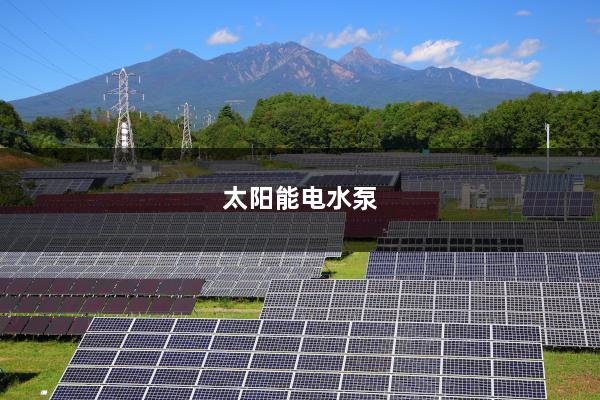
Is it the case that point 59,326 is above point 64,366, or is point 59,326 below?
above

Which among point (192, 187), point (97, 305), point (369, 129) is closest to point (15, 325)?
point (97, 305)

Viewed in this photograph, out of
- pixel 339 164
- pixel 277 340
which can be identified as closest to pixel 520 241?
pixel 277 340

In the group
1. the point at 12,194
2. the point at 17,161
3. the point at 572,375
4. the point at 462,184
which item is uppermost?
the point at 572,375

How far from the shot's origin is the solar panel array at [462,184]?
66.2m

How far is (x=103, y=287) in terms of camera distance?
32.5 meters

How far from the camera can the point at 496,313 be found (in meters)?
24.0

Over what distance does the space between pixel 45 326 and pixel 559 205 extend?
37560 millimetres

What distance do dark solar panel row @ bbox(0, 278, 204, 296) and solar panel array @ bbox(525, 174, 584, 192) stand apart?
40.6 m

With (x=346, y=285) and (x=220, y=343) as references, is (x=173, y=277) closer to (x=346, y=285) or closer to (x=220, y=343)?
(x=346, y=285)

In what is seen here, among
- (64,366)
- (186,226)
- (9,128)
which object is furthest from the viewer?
(9,128)

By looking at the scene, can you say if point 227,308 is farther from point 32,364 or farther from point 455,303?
point 455,303

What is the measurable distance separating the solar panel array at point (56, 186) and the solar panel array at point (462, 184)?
30.7 meters

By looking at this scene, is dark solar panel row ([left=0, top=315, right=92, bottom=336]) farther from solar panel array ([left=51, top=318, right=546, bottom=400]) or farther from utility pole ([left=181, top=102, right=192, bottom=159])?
utility pole ([left=181, top=102, right=192, bottom=159])

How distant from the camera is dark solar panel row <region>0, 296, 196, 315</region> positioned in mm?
29531
